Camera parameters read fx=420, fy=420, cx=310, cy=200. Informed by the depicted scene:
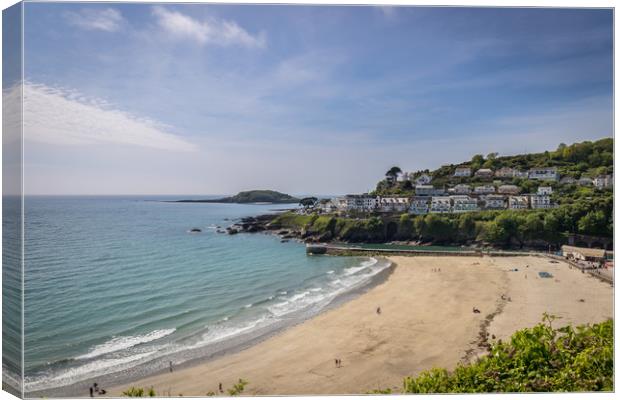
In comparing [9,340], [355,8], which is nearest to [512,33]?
[355,8]

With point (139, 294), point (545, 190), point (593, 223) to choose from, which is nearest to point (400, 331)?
point (593, 223)

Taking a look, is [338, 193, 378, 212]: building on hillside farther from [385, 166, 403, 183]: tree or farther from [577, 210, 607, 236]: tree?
[577, 210, 607, 236]: tree

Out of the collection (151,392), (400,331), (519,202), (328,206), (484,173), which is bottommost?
(400,331)

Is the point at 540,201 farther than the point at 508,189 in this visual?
No

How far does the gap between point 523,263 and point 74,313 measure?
523 inches

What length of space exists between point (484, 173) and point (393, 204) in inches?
193

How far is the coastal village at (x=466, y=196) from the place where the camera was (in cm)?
1139

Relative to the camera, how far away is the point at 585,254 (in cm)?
937

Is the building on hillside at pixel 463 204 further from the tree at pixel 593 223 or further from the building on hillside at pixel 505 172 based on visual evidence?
the tree at pixel 593 223

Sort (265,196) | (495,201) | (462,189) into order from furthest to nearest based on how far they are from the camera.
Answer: (462,189)
(495,201)
(265,196)

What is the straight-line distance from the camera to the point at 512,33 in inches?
270

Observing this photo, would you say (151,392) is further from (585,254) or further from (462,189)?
(462,189)

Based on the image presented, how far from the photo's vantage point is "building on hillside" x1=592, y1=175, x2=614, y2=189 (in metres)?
7.59

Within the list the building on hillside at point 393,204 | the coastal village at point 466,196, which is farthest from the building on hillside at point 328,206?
the building on hillside at point 393,204
